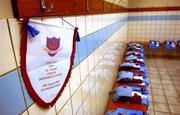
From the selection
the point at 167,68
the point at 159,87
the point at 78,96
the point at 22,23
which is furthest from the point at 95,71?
the point at 167,68

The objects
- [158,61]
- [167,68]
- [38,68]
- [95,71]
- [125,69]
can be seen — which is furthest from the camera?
[158,61]

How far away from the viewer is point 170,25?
6008 millimetres

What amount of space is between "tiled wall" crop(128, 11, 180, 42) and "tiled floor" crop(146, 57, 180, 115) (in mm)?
871

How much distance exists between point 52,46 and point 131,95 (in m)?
2.06

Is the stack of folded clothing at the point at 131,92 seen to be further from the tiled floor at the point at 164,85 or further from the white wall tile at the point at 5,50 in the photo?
the white wall tile at the point at 5,50

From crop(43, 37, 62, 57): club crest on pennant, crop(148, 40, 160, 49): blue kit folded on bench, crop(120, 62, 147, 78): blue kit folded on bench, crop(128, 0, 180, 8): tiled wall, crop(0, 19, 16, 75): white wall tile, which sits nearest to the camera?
crop(0, 19, 16, 75): white wall tile

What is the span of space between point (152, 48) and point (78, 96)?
5.61 metres

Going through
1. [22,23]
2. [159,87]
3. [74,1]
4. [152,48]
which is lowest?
[159,87]

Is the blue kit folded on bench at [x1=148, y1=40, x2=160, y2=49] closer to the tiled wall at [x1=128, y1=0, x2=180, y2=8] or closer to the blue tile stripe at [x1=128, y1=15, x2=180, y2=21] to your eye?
the blue tile stripe at [x1=128, y1=15, x2=180, y2=21]

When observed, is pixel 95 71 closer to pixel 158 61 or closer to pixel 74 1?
pixel 74 1

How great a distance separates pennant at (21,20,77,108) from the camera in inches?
28.5

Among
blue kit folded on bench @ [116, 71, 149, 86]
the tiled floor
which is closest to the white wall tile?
blue kit folded on bench @ [116, 71, 149, 86]

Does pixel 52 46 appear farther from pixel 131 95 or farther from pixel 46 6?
pixel 131 95

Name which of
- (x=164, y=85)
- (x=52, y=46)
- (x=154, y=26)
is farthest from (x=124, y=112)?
(x=154, y=26)
